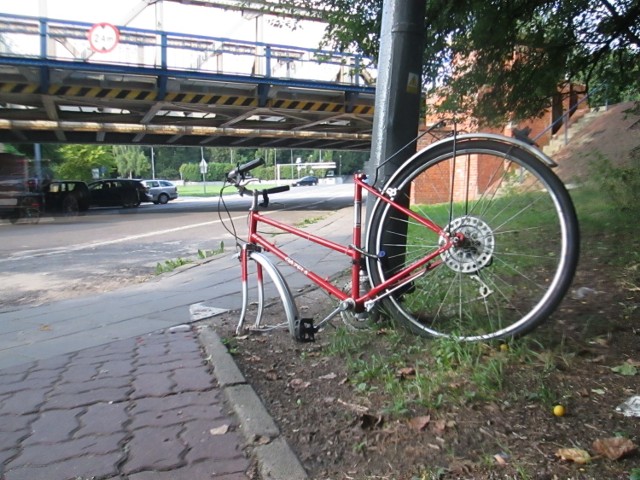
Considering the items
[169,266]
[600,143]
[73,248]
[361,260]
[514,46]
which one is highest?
[514,46]

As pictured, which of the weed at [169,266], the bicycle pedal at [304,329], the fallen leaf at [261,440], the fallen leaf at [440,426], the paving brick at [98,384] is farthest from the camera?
the weed at [169,266]

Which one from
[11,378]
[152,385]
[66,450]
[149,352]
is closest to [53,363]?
[11,378]

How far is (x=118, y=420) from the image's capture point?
293 centimetres

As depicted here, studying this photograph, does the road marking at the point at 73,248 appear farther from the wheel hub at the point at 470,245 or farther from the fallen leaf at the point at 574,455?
the fallen leaf at the point at 574,455

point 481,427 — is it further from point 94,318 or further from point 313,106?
point 313,106

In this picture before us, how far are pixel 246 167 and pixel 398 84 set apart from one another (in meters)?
1.30

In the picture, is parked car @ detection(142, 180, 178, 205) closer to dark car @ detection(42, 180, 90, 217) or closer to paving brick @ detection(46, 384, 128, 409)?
dark car @ detection(42, 180, 90, 217)

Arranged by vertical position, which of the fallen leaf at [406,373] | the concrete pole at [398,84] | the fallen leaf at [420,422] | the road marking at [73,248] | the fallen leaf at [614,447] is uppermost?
the concrete pole at [398,84]

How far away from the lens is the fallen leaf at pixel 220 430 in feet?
8.87

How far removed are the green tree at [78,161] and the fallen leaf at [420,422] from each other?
3887cm

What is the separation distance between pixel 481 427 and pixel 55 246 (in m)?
12.1

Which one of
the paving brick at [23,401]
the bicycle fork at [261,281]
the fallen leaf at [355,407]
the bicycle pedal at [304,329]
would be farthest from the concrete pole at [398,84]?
the paving brick at [23,401]

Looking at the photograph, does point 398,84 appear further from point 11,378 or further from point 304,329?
point 11,378

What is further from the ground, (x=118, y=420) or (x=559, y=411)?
(x=559, y=411)
